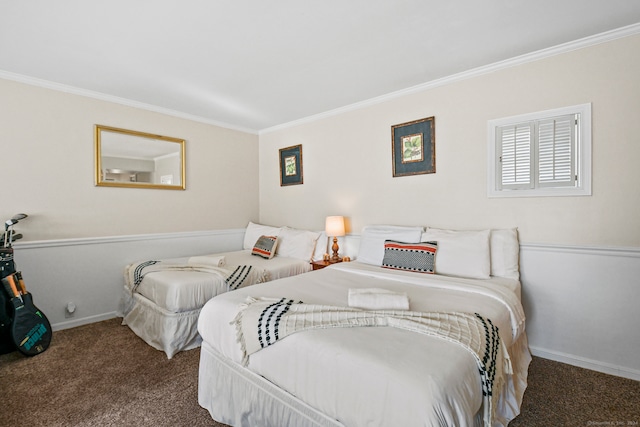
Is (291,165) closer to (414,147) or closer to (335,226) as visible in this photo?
(335,226)

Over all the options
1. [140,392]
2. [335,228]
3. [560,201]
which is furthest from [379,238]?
[140,392]

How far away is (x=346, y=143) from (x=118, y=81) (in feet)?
7.99

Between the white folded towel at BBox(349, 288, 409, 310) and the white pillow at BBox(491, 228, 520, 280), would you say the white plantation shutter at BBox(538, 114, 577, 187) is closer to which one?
the white pillow at BBox(491, 228, 520, 280)

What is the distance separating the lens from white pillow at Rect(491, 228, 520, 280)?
246 cm

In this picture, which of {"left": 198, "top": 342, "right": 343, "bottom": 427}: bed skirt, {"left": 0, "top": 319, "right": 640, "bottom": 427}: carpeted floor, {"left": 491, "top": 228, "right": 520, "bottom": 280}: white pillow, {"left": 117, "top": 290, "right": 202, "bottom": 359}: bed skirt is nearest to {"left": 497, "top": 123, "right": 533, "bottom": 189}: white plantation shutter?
{"left": 491, "top": 228, "right": 520, "bottom": 280}: white pillow

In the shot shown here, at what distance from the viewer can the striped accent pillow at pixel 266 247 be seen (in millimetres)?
3666

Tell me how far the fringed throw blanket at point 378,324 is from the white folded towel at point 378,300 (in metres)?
0.08

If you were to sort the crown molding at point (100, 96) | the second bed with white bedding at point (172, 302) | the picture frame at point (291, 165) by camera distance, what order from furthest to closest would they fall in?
the picture frame at point (291, 165) → the crown molding at point (100, 96) → the second bed with white bedding at point (172, 302)

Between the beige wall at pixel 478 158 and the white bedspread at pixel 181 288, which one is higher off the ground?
the beige wall at pixel 478 158

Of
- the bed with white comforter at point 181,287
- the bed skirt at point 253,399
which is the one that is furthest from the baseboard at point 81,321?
the bed skirt at point 253,399

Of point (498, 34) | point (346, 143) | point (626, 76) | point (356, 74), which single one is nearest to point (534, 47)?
point (498, 34)

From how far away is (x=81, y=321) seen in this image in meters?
3.13

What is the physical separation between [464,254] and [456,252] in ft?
0.21

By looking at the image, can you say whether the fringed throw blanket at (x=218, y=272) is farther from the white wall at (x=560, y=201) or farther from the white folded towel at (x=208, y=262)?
the white wall at (x=560, y=201)
